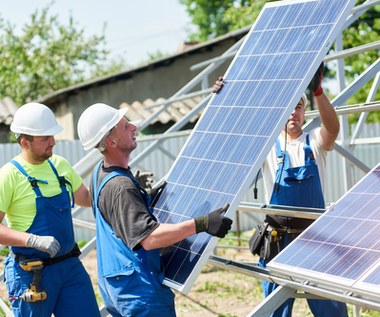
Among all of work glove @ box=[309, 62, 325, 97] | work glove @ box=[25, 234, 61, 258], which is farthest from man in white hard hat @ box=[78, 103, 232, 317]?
work glove @ box=[309, 62, 325, 97]

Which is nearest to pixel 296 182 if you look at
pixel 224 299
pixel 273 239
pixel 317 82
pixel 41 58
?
pixel 273 239

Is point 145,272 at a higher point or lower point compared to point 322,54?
lower

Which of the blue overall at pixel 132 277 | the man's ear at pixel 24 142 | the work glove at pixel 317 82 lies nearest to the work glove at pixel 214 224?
the blue overall at pixel 132 277

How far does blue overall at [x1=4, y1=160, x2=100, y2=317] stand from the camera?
4406 millimetres

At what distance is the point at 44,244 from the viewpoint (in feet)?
13.8

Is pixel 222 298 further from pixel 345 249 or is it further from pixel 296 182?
pixel 345 249

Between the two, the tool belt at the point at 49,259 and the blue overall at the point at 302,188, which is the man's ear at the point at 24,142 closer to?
the tool belt at the point at 49,259

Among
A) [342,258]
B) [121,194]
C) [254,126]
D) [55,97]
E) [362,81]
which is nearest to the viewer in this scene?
[342,258]

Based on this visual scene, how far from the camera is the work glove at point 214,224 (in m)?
3.26

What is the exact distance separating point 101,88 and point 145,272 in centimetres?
1656

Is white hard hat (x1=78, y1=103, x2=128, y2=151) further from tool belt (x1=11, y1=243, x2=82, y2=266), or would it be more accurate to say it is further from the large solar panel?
tool belt (x1=11, y1=243, x2=82, y2=266)

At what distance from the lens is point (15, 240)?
428 centimetres

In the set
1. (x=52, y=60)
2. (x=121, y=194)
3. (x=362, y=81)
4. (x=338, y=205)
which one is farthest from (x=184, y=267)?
(x=52, y=60)

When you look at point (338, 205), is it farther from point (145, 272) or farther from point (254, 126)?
point (145, 272)
